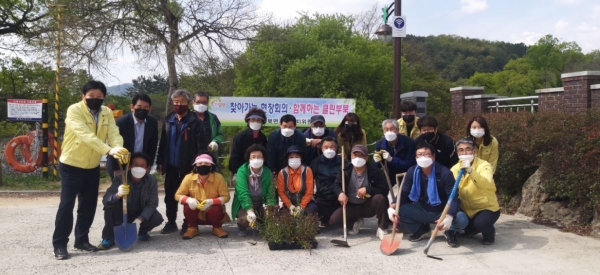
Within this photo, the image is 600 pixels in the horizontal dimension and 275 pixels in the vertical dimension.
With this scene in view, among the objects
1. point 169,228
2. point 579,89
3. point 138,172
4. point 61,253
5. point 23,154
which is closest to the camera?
point 61,253

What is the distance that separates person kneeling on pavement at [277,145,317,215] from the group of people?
1cm

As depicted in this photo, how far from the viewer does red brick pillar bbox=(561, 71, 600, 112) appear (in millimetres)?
10914

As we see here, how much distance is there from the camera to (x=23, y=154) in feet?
39.0

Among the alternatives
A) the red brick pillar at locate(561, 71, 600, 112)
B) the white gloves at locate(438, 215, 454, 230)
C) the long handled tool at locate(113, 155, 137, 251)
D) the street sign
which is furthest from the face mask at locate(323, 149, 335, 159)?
the red brick pillar at locate(561, 71, 600, 112)

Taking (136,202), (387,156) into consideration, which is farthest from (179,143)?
(387,156)

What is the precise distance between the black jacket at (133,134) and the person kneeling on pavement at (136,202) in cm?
21

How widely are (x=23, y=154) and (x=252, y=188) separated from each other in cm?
775

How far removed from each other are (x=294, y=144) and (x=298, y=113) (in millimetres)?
4382

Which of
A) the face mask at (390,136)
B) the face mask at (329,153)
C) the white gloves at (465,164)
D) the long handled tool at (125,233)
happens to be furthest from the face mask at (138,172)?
the white gloves at (465,164)

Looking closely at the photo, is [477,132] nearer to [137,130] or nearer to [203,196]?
[203,196]

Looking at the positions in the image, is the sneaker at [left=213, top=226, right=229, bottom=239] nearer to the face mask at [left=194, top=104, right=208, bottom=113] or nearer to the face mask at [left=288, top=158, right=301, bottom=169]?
the face mask at [left=288, top=158, right=301, bottom=169]

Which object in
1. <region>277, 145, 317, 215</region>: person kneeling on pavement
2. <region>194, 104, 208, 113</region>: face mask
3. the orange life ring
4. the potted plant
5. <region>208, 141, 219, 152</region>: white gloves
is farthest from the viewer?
the orange life ring

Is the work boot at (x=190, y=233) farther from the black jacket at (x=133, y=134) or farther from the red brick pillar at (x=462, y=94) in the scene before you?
the red brick pillar at (x=462, y=94)

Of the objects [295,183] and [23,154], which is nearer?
[295,183]
